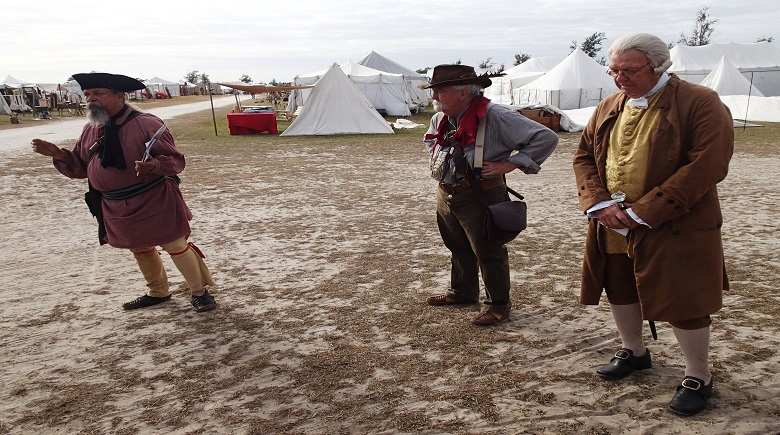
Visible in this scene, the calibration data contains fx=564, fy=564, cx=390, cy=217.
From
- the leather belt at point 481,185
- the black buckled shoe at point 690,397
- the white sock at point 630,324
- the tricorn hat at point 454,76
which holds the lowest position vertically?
the black buckled shoe at point 690,397

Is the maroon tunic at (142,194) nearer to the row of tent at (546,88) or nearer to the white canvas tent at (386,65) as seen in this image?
the row of tent at (546,88)

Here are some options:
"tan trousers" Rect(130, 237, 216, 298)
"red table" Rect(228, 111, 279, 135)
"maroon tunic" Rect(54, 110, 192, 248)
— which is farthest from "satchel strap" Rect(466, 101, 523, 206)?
"red table" Rect(228, 111, 279, 135)

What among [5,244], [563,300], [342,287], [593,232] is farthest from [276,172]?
[593,232]

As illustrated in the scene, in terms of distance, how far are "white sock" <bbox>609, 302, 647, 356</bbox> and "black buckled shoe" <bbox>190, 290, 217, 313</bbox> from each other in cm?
263

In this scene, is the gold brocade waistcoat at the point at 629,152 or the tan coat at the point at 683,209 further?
the gold brocade waistcoat at the point at 629,152

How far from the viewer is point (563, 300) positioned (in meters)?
3.94

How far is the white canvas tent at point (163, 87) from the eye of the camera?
207ft

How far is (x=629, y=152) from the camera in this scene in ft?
8.03

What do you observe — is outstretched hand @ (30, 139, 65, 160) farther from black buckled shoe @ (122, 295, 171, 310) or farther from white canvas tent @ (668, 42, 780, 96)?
white canvas tent @ (668, 42, 780, 96)

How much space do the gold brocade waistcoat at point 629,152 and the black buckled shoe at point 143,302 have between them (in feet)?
10.2

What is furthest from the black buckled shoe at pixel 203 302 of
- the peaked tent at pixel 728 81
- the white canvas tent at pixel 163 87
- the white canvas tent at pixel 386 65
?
the white canvas tent at pixel 163 87

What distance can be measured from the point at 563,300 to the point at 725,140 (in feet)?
6.35

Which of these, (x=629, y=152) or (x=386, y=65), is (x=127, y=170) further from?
(x=386, y=65)

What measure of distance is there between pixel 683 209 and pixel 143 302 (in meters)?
3.48
